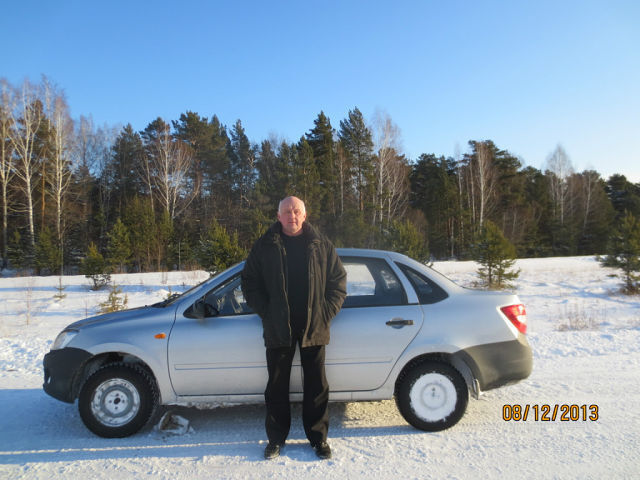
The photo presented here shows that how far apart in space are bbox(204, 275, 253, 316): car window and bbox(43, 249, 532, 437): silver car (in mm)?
18

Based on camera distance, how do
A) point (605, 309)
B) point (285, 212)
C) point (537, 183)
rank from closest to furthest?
point (285, 212) → point (605, 309) → point (537, 183)

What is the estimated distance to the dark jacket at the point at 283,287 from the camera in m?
3.22

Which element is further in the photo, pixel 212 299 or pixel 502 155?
pixel 502 155

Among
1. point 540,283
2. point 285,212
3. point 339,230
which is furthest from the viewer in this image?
point 339,230

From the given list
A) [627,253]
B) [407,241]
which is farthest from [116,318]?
[627,253]

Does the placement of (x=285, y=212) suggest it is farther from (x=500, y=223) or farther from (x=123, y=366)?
(x=500, y=223)

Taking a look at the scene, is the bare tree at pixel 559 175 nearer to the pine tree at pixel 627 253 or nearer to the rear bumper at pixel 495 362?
the pine tree at pixel 627 253

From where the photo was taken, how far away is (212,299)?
3.80 meters

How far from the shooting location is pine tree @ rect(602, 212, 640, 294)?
15539 mm

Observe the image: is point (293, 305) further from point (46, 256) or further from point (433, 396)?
point (46, 256)

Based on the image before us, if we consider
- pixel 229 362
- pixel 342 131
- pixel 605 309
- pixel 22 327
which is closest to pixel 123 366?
pixel 229 362

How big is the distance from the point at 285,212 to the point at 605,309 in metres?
12.3

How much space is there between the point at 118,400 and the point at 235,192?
3855cm
